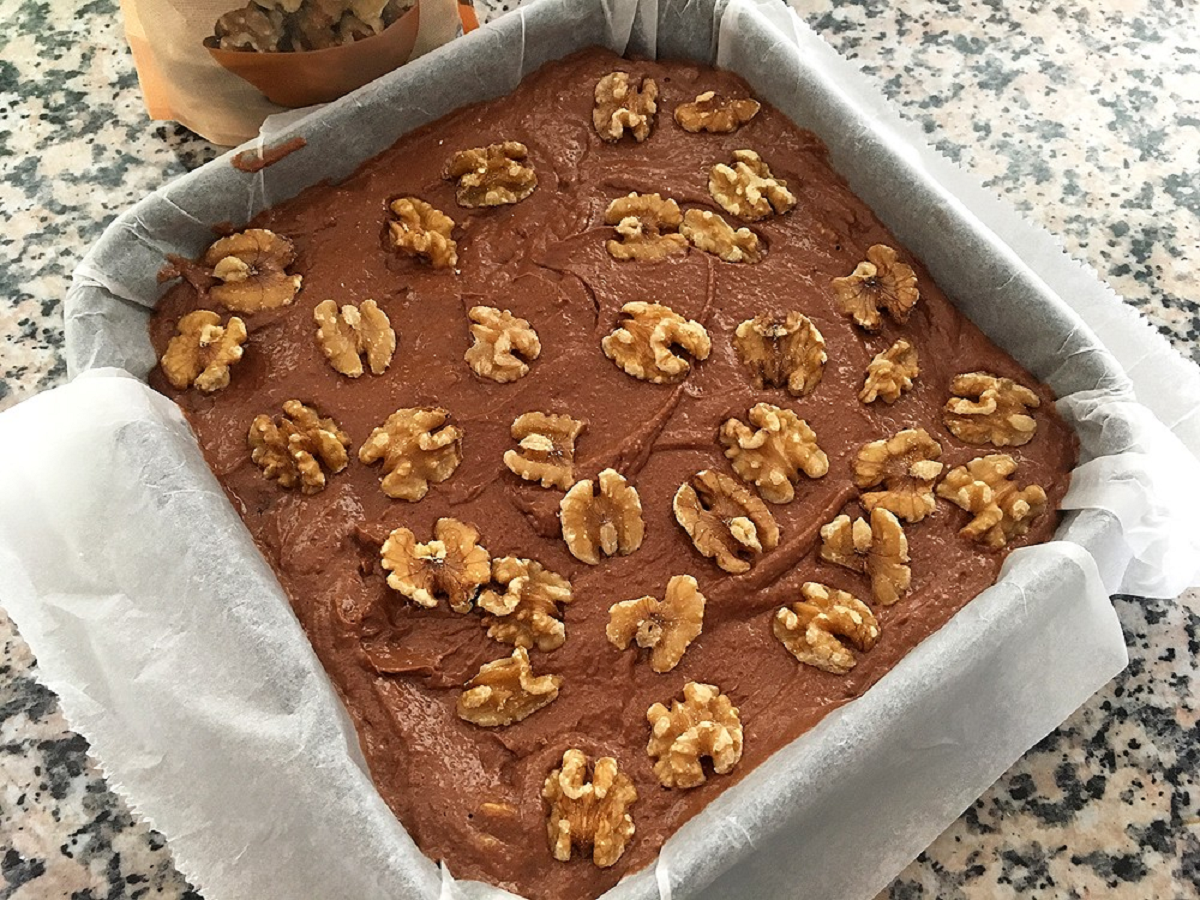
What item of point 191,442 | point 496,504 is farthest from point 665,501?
point 191,442

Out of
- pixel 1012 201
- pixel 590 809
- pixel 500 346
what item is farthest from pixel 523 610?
pixel 1012 201

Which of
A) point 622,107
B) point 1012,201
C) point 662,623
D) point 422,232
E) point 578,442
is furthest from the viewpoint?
point 1012,201

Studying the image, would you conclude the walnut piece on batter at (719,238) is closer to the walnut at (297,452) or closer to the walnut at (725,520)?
the walnut at (725,520)

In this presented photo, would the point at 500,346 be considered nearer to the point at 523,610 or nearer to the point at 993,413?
the point at 523,610

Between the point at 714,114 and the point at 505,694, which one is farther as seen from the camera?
the point at 714,114

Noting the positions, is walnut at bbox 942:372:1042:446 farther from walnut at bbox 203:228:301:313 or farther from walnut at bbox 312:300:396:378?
walnut at bbox 203:228:301:313

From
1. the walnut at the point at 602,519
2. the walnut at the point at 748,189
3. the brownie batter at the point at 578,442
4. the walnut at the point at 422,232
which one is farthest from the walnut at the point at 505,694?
the walnut at the point at 748,189
